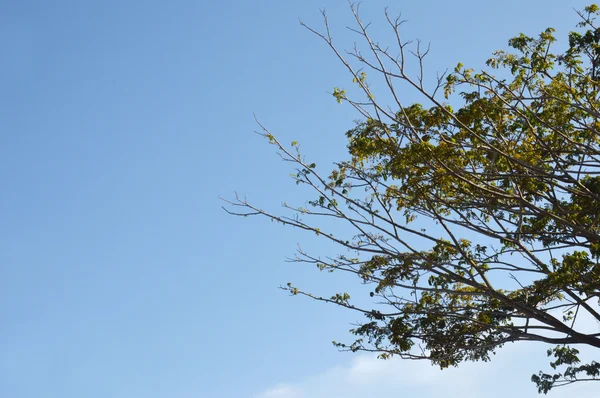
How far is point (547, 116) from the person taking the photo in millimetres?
8812

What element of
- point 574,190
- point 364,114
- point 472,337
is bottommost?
point 472,337

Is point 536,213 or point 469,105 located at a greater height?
point 469,105

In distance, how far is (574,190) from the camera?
8.88 metres

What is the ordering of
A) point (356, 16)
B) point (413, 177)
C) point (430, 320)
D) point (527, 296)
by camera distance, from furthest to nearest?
point (430, 320) < point (527, 296) < point (413, 177) < point (356, 16)

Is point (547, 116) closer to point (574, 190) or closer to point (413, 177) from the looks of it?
point (574, 190)

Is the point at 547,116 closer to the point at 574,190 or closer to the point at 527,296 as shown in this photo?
the point at 574,190

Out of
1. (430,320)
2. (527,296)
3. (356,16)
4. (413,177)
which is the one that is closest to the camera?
(356,16)

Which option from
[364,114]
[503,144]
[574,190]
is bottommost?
[574,190]

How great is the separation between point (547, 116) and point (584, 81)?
0.64m

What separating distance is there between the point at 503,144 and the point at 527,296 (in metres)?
2.42

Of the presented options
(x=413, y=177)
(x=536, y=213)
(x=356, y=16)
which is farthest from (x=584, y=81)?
(x=356, y=16)

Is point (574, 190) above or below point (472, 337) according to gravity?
above

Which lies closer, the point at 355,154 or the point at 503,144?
the point at 503,144

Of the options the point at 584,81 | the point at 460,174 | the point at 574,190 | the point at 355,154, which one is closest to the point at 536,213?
the point at 574,190
